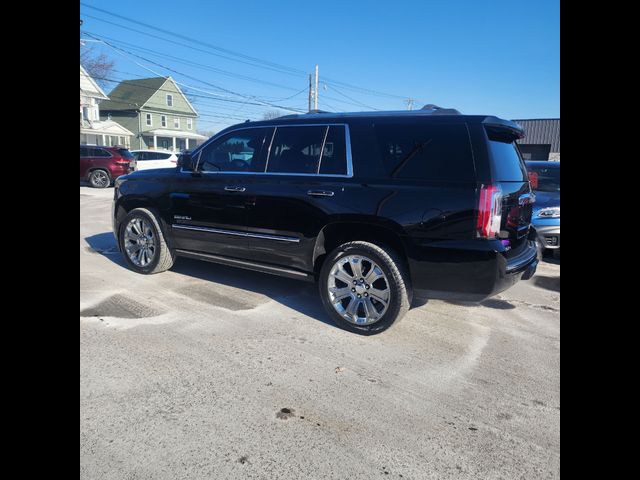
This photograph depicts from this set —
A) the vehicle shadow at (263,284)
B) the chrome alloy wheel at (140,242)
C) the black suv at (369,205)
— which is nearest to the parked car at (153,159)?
the vehicle shadow at (263,284)

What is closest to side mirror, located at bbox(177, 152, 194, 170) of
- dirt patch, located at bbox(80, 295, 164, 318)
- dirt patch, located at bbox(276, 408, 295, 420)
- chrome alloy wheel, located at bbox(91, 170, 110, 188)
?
dirt patch, located at bbox(80, 295, 164, 318)

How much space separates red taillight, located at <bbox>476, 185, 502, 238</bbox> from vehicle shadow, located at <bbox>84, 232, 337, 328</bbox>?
5.29ft

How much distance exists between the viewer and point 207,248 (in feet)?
16.4

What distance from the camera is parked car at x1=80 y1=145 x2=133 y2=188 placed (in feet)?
58.8

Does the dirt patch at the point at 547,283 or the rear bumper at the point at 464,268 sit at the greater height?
the rear bumper at the point at 464,268

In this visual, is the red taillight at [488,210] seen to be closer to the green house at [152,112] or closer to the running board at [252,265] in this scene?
the running board at [252,265]

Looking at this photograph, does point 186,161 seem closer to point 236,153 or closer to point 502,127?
point 236,153

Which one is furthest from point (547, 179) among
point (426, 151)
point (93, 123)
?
point (93, 123)

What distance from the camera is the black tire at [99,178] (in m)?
18.0

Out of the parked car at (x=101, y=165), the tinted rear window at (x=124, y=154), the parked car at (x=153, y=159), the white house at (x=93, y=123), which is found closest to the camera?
the parked car at (x=101, y=165)

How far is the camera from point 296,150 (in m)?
4.36
